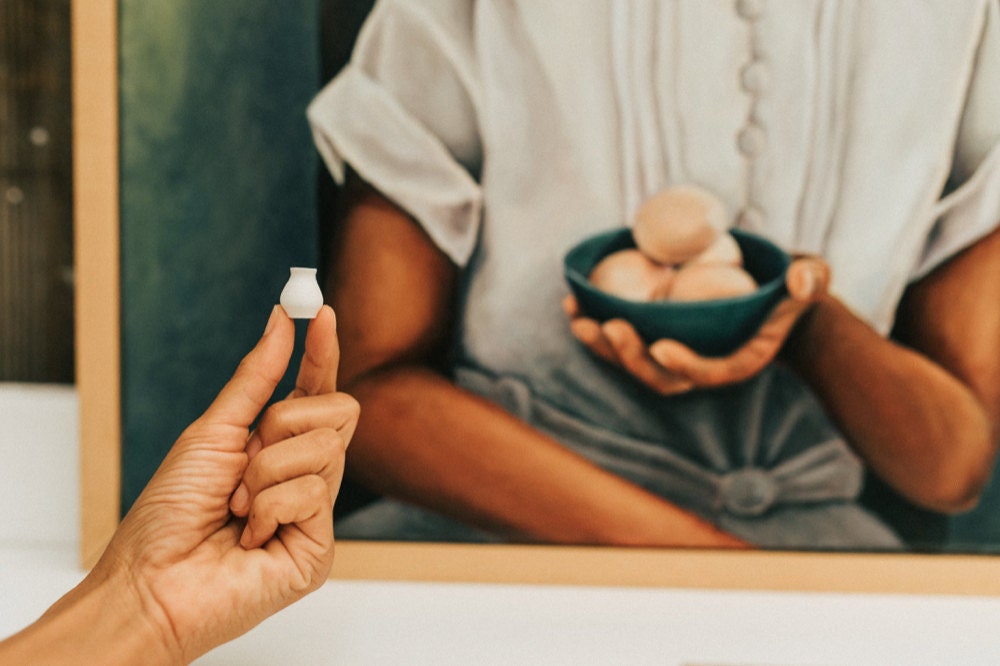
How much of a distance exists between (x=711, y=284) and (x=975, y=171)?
1.19 ft

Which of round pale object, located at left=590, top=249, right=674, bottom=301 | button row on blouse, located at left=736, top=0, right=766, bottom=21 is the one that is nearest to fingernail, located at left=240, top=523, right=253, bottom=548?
round pale object, located at left=590, top=249, right=674, bottom=301

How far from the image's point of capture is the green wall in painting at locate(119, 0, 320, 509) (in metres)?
0.84

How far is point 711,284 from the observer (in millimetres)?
832

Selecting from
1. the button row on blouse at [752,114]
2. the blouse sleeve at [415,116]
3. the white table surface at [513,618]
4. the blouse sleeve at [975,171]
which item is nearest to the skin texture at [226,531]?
the white table surface at [513,618]

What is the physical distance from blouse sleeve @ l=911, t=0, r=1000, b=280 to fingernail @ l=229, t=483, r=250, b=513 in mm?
799

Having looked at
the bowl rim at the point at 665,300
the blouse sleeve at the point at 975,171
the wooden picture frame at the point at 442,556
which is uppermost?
the blouse sleeve at the point at 975,171

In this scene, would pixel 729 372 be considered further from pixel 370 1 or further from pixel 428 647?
pixel 370 1

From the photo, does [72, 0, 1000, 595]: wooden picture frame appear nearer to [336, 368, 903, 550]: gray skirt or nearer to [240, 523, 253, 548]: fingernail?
[336, 368, 903, 550]: gray skirt

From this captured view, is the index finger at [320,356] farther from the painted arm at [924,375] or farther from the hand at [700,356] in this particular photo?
the painted arm at [924,375]

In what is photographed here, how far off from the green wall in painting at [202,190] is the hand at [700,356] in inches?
15.1

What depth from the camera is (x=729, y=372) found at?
0.85 metres

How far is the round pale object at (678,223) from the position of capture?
838 millimetres

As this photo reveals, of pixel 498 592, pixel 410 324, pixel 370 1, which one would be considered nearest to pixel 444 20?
pixel 370 1

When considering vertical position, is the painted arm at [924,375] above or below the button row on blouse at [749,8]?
below
